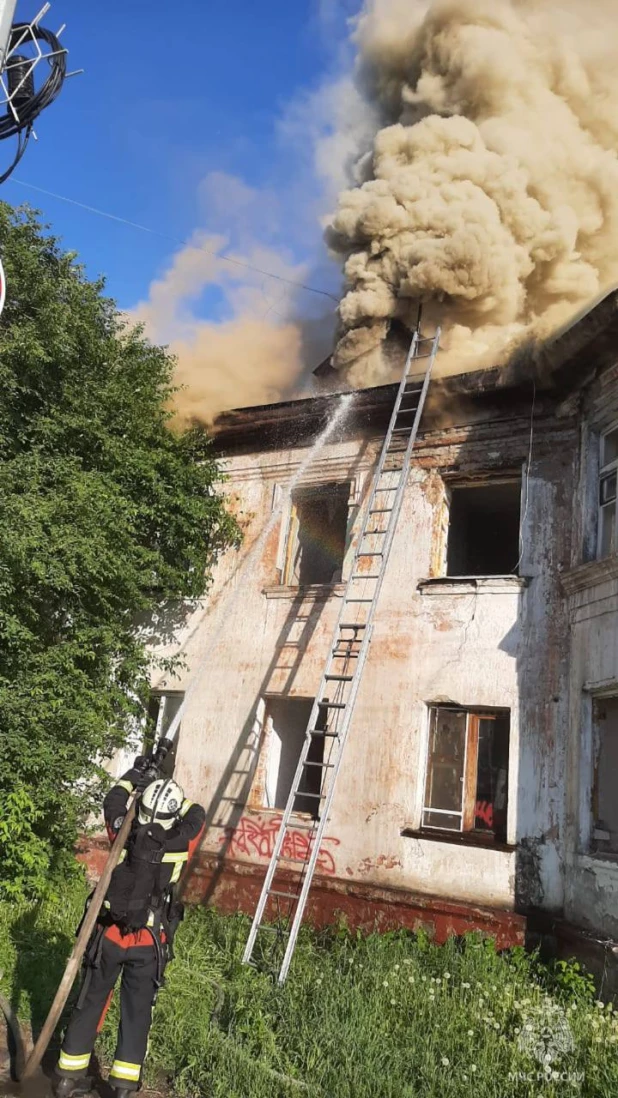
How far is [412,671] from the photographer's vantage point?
8.70 metres

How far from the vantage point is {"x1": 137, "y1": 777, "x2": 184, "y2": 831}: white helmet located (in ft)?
15.5

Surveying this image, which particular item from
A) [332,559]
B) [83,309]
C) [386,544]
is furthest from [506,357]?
[83,309]

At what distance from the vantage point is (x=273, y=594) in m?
9.95

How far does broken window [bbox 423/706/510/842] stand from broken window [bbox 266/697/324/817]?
1.45 m

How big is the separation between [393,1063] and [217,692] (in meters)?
5.64

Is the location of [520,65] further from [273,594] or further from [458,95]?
[273,594]

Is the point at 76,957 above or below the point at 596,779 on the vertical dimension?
below

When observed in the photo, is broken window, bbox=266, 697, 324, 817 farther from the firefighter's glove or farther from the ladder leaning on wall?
the firefighter's glove

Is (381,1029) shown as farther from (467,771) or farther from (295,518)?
(295,518)

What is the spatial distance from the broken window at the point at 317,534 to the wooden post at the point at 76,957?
228 inches

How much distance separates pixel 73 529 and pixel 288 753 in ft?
13.4

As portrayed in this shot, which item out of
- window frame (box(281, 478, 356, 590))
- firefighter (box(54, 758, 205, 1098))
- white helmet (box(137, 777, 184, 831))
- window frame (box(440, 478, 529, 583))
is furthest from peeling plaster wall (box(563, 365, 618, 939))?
white helmet (box(137, 777, 184, 831))

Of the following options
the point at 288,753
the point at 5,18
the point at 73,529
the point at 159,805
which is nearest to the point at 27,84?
the point at 5,18

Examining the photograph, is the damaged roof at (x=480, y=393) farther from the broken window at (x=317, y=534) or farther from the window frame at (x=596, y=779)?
the window frame at (x=596, y=779)
